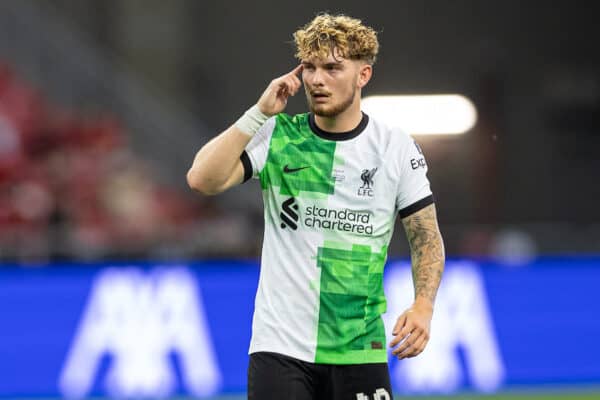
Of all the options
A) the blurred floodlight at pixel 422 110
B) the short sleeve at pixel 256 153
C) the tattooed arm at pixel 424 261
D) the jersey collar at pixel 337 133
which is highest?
the blurred floodlight at pixel 422 110

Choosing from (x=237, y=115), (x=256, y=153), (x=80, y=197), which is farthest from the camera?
(x=237, y=115)

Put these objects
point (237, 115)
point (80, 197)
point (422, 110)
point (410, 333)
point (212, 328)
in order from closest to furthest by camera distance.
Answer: point (410, 333)
point (212, 328)
point (80, 197)
point (422, 110)
point (237, 115)

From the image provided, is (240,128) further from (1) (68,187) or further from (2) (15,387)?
(1) (68,187)

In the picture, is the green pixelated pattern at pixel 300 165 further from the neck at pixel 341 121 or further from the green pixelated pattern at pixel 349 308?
the green pixelated pattern at pixel 349 308

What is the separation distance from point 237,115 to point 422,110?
2.28 m

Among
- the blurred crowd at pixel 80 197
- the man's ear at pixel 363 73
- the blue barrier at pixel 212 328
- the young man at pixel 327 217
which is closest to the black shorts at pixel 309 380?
the young man at pixel 327 217

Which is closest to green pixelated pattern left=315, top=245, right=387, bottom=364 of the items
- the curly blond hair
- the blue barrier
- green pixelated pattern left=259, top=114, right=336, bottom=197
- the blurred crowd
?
green pixelated pattern left=259, top=114, right=336, bottom=197

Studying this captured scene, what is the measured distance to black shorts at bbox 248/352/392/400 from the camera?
4.98 metres

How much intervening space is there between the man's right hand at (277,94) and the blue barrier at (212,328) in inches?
246

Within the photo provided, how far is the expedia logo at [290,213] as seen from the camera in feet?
16.8

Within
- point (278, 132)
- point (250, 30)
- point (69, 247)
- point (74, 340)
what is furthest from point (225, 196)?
point (278, 132)

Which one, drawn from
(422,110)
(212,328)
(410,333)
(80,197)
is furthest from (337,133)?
(422,110)

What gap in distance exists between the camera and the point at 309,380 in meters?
5.04

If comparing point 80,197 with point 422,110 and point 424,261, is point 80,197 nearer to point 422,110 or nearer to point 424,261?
point 422,110
